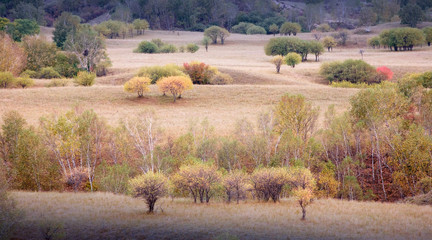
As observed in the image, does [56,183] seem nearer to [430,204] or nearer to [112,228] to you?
[112,228]

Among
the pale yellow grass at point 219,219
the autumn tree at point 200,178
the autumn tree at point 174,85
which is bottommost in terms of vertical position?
the pale yellow grass at point 219,219

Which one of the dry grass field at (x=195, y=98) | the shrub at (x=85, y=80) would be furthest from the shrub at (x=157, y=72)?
the shrub at (x=85, y=80)

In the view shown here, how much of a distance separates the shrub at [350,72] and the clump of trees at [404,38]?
46.1 metres

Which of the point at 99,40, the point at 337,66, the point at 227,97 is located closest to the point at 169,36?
the point at 99,40

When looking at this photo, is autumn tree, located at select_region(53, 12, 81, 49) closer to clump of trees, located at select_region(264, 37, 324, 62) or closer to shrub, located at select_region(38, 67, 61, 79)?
shrub, located at select_region(38, 67, 61, 79)

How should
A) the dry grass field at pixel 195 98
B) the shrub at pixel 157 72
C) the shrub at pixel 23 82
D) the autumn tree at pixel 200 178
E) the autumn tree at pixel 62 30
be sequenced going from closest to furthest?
1. the autumn tree at pixel 200 178
2. the dry grass field at pixel 195 98
3. the shrub at pixel 23 82
4. the shrub at pixel 157 72
5. the autumn tree at pixel 62 30

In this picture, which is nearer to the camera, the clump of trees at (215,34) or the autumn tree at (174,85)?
the autumn tree at (174,85)

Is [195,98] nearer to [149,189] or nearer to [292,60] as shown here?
[149,189]

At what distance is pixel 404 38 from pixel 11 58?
332ft

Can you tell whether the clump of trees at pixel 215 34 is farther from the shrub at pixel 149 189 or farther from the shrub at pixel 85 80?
the shrub at pixel 149 189

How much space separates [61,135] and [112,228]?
18122 millimetres

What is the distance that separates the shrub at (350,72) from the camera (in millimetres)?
80062

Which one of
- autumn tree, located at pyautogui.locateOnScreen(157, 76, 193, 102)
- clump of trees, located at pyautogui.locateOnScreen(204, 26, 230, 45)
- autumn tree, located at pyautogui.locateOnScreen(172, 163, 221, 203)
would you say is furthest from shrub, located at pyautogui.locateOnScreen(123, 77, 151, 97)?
clump of trees, located at pyautogui.locateOnScreen(204, 26, 230, 45)

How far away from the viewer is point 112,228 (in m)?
24.2
